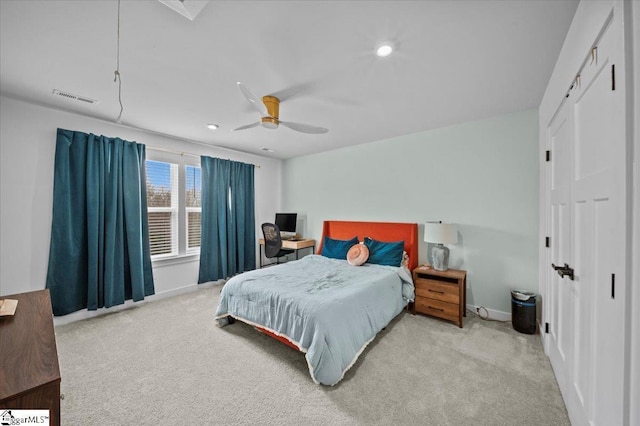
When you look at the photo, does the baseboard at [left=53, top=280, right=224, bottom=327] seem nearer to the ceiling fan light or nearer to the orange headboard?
the orange headboard

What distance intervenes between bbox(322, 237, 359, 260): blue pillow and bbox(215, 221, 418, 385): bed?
12.1 inches

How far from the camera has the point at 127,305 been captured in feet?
11.1

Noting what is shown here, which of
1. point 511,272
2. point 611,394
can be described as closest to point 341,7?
point 611,394

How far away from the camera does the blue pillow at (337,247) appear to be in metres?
3.91

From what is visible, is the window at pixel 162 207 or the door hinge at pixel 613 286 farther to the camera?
the window at pixel 162 207

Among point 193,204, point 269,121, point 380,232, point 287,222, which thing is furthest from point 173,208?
point 380,232

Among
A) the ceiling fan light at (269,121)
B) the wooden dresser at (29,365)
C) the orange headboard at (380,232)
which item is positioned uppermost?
the ceiling fan light at (269,121)

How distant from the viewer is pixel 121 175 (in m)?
3.27

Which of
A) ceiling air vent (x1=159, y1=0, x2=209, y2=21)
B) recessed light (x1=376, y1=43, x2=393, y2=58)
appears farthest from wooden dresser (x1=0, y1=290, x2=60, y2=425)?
recessed light (x1=376, y1=43, x2=393, y2=58)

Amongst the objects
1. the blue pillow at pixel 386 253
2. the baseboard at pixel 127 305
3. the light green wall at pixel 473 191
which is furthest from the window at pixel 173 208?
the blue pillow at pixel 386 253

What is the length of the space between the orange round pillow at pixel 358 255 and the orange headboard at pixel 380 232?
1.59 ft

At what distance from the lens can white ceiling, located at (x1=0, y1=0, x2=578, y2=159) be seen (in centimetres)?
141

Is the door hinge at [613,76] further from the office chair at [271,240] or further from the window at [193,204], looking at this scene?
the window at [193,204]

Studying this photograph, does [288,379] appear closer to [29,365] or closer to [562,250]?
[29,365]
